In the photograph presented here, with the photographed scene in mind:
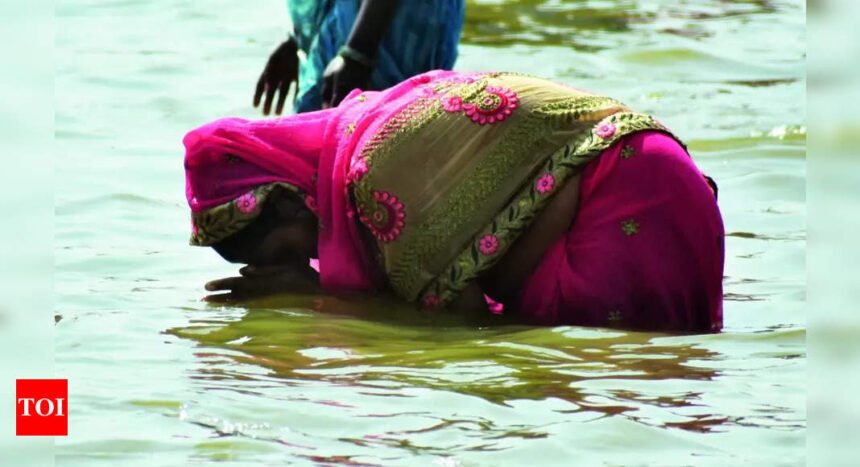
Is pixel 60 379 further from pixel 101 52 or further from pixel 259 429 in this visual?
pixel 101 52

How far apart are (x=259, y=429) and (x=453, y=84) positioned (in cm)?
133

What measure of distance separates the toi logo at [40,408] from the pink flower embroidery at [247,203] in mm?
1034

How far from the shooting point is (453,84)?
3.76 meters

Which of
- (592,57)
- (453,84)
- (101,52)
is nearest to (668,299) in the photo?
(453,84)

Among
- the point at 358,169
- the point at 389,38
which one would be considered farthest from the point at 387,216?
the point at 389,38

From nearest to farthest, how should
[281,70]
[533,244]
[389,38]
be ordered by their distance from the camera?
1. [533,244]
2. [389,38]
3. [281,70]

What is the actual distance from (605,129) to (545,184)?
0.71 feet

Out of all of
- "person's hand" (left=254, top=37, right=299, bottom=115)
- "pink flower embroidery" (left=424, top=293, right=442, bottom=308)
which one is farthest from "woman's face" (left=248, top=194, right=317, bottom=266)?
"person's hand" (left=254, top=37, right=299, bottom=115)

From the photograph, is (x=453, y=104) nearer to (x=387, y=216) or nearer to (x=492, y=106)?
(x=492, y=106)

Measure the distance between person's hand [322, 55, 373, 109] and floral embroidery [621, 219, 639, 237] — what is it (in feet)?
4.21

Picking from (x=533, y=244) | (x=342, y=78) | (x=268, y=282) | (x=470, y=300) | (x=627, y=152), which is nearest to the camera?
(x=627, y=152)

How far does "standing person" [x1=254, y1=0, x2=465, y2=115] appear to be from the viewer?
14.9 feet

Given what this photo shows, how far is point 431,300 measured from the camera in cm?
378

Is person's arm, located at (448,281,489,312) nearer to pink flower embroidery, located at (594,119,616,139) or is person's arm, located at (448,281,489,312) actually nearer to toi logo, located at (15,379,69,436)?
pink flower embroidery, located at (594,119,616,139)
